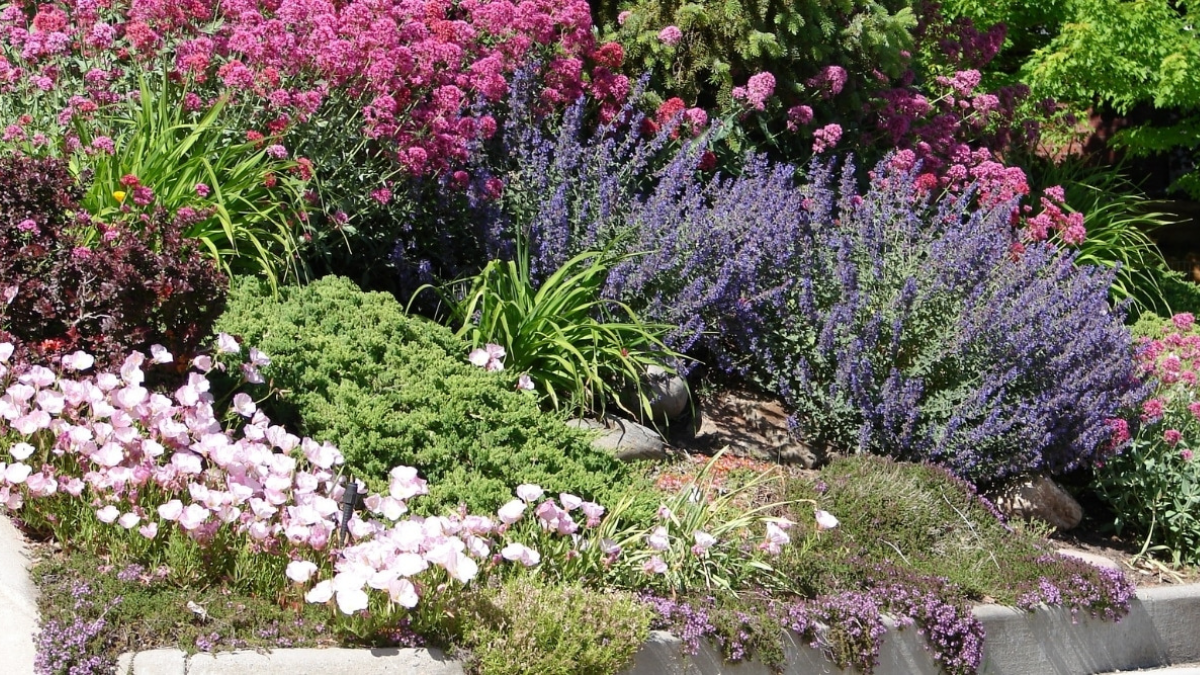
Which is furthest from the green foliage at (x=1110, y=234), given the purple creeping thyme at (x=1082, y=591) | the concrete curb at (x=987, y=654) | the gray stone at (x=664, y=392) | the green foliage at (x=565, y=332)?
the green foliage at (x=565, y=332)

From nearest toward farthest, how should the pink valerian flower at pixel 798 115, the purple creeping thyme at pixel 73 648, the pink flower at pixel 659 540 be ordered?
the purple creeping thyme at pixel 73 648 < the pink flower at pixel 659 540 < the pink valerian flower at pixel 798 115

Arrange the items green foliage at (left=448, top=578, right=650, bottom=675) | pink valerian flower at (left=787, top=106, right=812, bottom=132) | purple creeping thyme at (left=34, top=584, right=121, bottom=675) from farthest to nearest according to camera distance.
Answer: pink valerian flower at (left=787, top=106, right=812, bottom=132), green foliage at (left=448, top=578, right=650, bottom=675), purple creeping thyme at (left=34, top=584, right=121, bottom=675)

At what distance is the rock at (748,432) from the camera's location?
21.3ft

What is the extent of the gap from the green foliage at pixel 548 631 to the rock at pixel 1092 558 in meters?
2.92

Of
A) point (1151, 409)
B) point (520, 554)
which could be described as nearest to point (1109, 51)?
point (1151, 409)

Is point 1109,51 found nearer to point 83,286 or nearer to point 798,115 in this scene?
point 798,115

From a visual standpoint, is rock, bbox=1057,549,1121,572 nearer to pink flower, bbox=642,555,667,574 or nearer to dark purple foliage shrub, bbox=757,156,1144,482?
dark purple foliage shrub, bbox=757,156,1144,482

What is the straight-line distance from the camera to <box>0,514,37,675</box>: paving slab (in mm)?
3480

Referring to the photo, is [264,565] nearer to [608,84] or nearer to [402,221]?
[402,221]

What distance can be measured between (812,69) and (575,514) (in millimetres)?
4770

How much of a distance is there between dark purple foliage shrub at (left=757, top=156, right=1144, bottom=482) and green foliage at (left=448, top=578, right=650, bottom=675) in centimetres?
253

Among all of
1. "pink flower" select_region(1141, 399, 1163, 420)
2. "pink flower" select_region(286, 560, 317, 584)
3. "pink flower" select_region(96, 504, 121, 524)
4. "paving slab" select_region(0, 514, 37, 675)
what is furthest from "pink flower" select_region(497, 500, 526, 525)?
"pink flower" select_region(1141, 399, 1163, 420)

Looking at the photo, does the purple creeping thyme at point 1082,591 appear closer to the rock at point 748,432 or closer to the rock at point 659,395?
the rock at point 748,432

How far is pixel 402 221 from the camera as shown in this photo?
6508 mm
